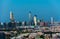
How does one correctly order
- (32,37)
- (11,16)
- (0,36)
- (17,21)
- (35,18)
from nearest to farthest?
1. (0,36)
2. (32,37)
3. (17,21)
4. (11,16)
5. (35,18)

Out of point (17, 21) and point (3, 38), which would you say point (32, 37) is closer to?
point (3, 38)

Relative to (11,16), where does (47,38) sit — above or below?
below

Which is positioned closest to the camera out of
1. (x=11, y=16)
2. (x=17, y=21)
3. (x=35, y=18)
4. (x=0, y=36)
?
(x=0, y=36)

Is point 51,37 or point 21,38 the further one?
point 51,37

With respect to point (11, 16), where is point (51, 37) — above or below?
below

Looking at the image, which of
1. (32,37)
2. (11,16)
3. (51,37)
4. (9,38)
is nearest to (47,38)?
(51,37)

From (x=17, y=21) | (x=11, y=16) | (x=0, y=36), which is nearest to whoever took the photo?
(x=0, y=36)

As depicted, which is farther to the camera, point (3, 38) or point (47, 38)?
point (47, 38)

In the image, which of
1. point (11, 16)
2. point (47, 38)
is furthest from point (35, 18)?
point (47, 38)

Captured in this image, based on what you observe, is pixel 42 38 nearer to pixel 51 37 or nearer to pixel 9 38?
pixel 51 37
